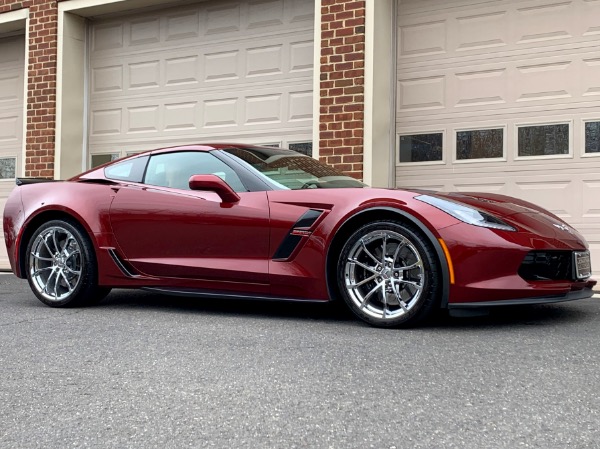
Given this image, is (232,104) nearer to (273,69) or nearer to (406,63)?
(273,69)

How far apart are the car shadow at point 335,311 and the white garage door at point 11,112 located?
19.2ft

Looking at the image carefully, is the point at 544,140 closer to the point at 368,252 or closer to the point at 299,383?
the point at 368,252

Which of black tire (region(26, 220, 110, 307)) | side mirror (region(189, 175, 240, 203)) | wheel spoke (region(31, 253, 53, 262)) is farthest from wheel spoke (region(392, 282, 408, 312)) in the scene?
wheel spoke (region(31, 253, 53, 262))

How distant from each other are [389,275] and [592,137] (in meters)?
3.86

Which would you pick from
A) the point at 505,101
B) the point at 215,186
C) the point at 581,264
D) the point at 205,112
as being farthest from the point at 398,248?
the point at 205,112

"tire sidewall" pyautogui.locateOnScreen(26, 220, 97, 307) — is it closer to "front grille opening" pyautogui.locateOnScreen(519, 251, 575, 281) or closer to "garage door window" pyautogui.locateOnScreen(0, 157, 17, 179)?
"front grille opening" pyautogui.locateOnScreen(519, 251, 575, 281)

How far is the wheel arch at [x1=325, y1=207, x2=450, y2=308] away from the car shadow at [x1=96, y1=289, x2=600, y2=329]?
227 millimetres

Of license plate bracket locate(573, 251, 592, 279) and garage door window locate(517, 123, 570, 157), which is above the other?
garage door window locate(517, 123, 570, 157)

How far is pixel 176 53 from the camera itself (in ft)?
32.5

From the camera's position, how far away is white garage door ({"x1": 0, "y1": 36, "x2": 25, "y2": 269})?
37.2 feet

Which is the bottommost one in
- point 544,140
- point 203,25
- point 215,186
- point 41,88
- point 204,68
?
point 215,186

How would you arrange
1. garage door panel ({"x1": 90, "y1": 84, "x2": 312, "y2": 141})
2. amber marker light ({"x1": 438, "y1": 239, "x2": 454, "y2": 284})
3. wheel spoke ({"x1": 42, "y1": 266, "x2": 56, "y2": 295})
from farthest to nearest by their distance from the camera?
garage door panel ({"x1": 90, "y1": 84, "x2": 312, "y2": 141})
wheel spoke ({"x1": 42, "y1": 266, "x2": 56, "y2": 295})
amber marker light ({"x1": 438, "y1": 239, "x2": 454, "y2": 284})

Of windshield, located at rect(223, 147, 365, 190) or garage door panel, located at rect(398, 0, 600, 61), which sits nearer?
windshield, located at rect(223, 147, 365, 190)

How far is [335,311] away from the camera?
531cm
